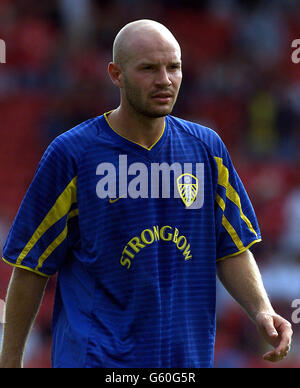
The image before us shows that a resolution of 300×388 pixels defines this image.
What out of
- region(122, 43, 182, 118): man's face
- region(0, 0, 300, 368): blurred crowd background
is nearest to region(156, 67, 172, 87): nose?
region(122, 43, 182, 118): man's face

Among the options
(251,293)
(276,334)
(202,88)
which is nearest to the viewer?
(276,334)

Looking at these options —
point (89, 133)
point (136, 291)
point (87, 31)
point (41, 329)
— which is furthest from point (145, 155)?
point (87, 31)

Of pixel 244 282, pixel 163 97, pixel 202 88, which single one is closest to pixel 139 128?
pixel 163 97

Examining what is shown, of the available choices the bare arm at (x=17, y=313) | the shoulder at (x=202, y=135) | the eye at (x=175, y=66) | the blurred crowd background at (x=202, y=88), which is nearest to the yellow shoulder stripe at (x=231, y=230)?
the shoulder at (x=202, y=135)

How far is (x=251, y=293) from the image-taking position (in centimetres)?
341

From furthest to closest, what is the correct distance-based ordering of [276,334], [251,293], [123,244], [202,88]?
[202,88] < [251,293] < [123,244] < [276,334]

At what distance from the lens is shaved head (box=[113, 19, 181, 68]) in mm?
3197

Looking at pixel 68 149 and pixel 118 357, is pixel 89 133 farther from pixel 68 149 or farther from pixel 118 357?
pixel 118 357

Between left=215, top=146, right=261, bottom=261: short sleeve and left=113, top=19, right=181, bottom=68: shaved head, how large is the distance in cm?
46

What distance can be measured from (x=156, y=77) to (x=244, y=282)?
788 mm

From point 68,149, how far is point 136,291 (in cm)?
52

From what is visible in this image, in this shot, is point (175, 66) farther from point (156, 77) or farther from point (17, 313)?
point (17, 313)

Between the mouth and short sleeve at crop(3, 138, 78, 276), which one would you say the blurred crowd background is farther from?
the mouth

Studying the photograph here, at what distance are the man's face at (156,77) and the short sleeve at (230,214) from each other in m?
0.32
